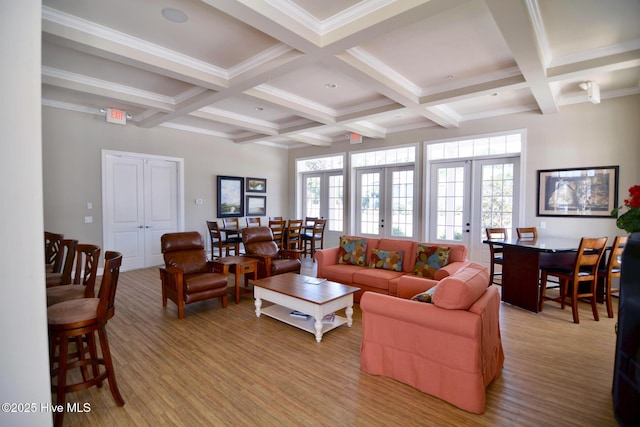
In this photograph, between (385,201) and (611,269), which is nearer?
(611,269)

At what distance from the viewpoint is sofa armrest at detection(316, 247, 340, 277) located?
477cm

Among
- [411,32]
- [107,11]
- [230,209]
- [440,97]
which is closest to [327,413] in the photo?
[411,32]

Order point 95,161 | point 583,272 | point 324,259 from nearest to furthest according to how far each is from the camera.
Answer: point 583,272
point 324,259
point 95,161

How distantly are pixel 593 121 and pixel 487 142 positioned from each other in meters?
1.52

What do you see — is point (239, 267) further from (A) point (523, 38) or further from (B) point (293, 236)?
(A) point (523, 38)

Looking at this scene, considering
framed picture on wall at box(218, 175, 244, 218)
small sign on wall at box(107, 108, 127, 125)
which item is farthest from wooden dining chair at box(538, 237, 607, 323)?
small sign on wall at box(107, 108, 127, 125)

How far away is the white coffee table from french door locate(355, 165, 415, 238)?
3747 millimetres

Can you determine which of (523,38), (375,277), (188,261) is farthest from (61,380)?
(523,38)

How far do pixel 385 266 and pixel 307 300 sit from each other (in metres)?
1.59

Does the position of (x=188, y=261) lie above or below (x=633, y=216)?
below

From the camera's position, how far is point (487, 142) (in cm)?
A: 593

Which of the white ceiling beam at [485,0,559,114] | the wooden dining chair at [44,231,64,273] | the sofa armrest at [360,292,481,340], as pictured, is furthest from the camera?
the wooden dining chair at [44,231,64,273]

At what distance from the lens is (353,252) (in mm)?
4816

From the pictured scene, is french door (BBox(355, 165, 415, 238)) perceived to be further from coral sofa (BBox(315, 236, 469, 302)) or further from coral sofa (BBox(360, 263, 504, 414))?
coral sofa (BBox(360, 263, 504, 414))
